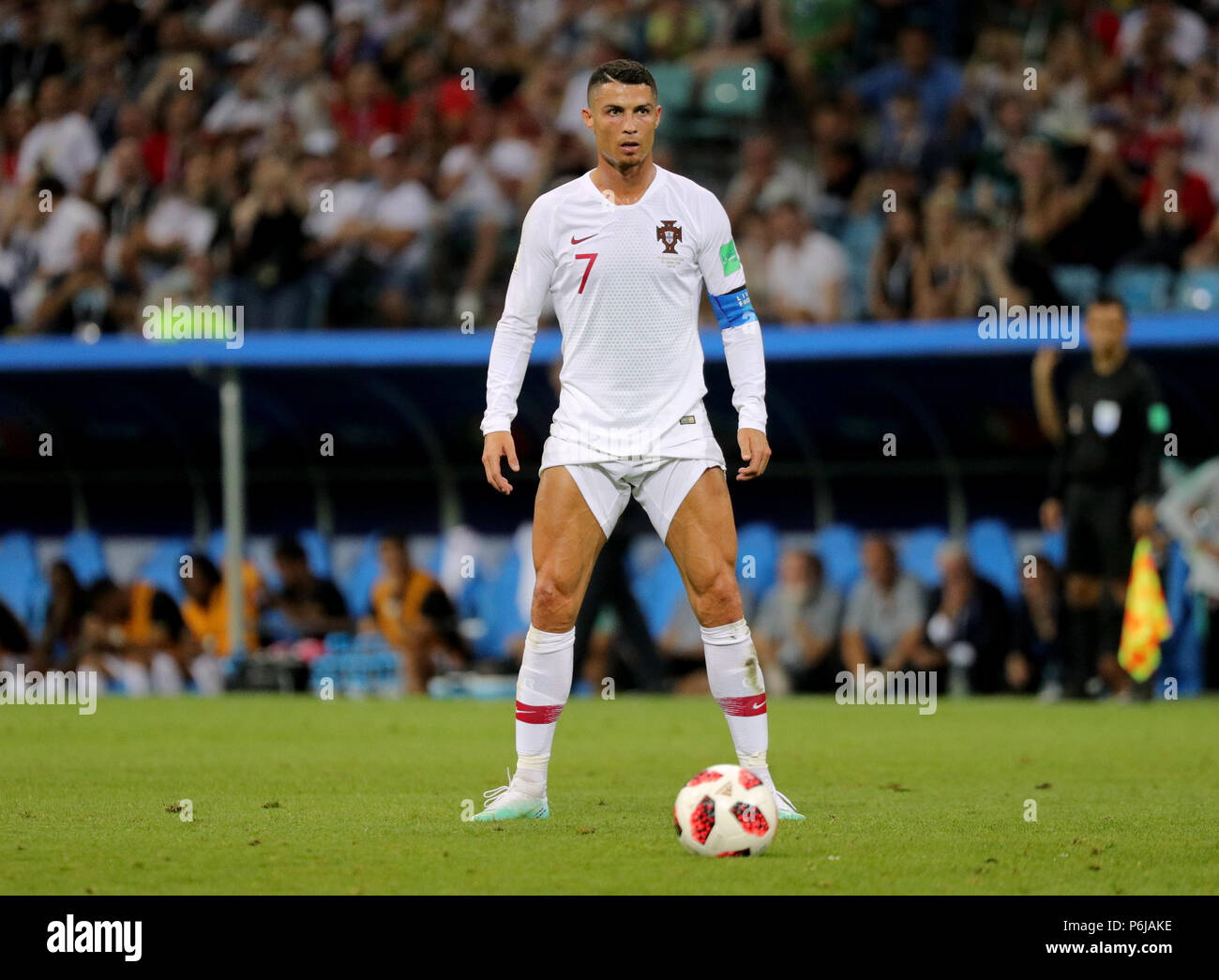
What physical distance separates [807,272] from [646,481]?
8.53 m

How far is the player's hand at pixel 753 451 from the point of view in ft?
20.8

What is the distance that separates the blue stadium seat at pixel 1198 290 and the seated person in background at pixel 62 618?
9.07 m

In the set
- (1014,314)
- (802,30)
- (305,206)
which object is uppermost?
(802,30)

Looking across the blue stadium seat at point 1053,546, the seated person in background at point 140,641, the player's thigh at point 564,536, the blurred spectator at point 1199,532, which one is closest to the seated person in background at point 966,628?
the blue stadium seat at point 1053,546

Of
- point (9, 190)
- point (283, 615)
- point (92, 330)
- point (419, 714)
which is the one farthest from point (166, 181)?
point (419, 714)

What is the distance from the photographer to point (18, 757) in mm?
8938

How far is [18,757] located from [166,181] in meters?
9.88

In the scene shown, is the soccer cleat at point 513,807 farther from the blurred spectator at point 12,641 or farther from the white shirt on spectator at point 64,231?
the white shirt on spectator at point 64,231

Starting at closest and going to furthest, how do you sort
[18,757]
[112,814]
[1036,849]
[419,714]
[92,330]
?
[1036,849] < [112,814] < [18,757] < [419,714] < [92,330]

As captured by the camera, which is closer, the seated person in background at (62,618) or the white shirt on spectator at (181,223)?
the seated person in background at (62,618)

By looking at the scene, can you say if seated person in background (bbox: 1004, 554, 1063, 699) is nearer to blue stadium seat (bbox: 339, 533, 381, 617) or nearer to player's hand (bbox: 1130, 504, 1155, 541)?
player's hand (bbox: 1130, 504, 1155, 541)

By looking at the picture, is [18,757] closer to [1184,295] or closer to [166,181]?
[1184,295]

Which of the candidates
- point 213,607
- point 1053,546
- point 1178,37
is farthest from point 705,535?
point 1178,37
